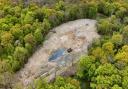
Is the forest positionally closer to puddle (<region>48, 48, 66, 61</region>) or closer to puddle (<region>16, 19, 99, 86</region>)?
puddle (<region>16, 19, 99, 86</region>)

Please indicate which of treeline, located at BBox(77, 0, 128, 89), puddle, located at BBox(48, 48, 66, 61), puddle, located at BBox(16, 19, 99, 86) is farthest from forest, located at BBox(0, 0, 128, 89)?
puddle, located at BBox(48, 48, 66, 61)

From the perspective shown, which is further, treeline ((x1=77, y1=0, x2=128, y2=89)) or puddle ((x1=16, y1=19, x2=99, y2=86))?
puddle ((x1=16, y1=19, x2=99, y2=86))

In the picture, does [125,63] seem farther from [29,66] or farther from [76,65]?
[29,66]

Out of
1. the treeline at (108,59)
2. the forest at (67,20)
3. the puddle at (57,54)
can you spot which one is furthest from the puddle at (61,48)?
the treeline at (108,59)

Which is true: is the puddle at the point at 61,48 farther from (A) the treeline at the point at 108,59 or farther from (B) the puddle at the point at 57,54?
(A) the treeline at the point at 108,59

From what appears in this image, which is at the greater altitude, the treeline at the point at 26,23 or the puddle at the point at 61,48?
the treeline at the point at 26,23

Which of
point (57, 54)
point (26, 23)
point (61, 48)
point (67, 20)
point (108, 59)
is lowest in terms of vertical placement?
point (57, 54)

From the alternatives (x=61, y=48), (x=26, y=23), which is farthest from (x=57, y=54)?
(x=26, y=23)

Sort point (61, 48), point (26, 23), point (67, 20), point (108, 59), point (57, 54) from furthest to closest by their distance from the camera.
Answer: point (67, 20) < point (26, 23) < point (61, 48) < point (57, 54) < point (108, 59)

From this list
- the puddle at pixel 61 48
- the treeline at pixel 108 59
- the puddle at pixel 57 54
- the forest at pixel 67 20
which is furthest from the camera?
the puddle at pixel 57 54

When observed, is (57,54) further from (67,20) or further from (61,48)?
(67,20)
